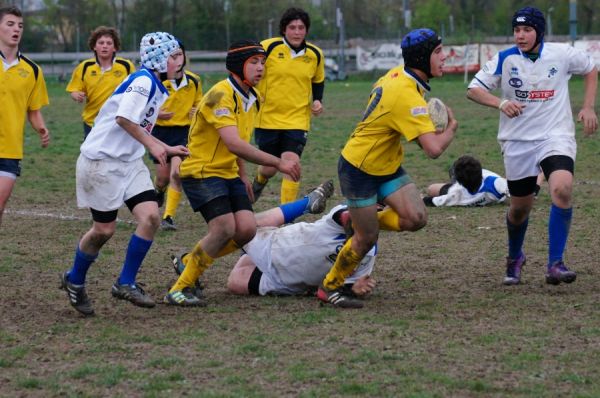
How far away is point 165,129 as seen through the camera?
11.8 m

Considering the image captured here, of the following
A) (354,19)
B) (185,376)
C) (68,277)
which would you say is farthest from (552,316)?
(354,19)

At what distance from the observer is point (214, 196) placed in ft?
24.8

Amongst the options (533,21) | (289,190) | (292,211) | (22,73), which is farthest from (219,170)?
(289,190)

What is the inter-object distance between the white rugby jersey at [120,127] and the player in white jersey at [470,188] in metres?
5.43

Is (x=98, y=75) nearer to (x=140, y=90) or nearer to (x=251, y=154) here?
(x=140, y=90)

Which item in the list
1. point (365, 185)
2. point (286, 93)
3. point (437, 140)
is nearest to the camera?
point (437, 140)

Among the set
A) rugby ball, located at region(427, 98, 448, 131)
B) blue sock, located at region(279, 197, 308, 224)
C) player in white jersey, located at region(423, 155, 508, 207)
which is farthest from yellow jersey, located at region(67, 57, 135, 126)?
rugby ball, located at region(427, 98, 448, 131)

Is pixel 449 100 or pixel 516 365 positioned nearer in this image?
pixel 516 365

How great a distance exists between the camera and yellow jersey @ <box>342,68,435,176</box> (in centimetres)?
716

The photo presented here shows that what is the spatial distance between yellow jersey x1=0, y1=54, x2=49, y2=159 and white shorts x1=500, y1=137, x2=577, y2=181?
3678 mm

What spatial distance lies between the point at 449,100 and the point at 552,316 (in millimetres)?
24323

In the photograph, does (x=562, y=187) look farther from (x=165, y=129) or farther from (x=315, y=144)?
(x=315, y=144)

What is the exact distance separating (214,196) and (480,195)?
5421 mm

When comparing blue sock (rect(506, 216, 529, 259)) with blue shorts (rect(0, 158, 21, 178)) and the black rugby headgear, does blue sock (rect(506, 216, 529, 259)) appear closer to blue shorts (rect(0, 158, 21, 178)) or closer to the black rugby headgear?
the black rugby headgear
